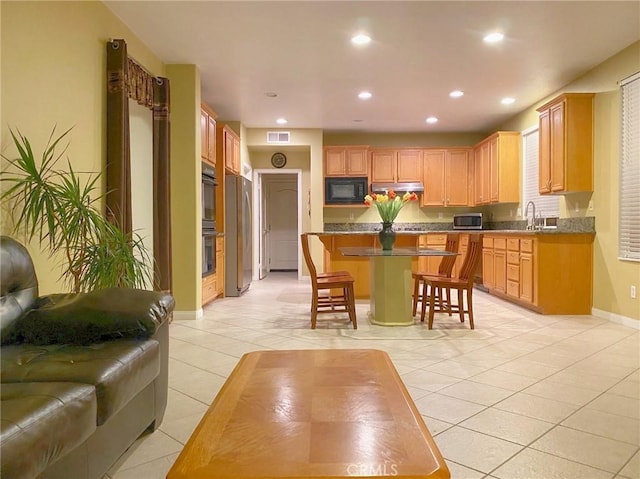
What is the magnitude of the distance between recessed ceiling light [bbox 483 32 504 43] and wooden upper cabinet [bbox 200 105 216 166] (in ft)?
10.2

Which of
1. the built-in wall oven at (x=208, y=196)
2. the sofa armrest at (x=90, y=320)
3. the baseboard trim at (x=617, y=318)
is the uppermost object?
the built-in wall oven at (x=208, y=196)

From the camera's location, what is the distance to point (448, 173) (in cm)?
795

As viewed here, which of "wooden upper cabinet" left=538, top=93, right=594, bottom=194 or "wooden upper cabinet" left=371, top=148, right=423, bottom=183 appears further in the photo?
"wooden upper cabinet" left=371, top=148, right=423, bottom=183

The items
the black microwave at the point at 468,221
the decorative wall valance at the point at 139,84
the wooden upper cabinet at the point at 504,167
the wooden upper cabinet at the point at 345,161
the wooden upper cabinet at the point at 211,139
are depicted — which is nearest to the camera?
the decorative wall valance at the point at 139,84

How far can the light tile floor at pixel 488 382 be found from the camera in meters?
1.84

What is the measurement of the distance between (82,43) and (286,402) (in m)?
3.04

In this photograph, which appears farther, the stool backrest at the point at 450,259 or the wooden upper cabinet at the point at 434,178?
the wooden upper cabinet at the point at 434,178

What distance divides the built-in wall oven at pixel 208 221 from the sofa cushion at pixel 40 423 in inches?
151

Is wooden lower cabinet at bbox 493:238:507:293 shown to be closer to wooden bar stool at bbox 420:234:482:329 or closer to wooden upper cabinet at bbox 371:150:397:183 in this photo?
wooden bar stool at bbox 420:234:482:329

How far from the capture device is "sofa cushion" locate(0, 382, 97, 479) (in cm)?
105

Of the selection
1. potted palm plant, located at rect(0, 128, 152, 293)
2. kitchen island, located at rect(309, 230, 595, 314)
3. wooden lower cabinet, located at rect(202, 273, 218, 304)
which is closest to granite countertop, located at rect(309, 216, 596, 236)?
kitchen island, located at rect(309, 230, 595, 314)

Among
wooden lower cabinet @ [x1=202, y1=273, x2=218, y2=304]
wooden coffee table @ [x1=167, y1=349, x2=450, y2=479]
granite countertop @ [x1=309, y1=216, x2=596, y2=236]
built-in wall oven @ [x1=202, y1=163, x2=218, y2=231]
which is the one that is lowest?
wooden lower cabinet @ [x1=202, y1=273, x2=218, y2=304]

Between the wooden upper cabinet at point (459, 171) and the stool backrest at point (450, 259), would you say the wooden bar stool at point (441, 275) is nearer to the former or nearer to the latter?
the stool backrest at point (450, 259)

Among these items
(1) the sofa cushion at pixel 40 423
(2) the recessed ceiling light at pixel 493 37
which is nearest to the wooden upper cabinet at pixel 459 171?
(2) the recessed ceiling light at pixel 493 37
